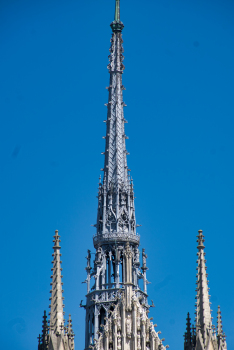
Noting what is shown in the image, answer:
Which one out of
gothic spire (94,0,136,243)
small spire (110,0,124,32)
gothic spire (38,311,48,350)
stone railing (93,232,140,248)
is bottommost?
gothic spire (38,311,48,350)

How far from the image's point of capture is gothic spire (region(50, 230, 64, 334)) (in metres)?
62.3

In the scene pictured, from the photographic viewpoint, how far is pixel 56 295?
63312 millimetres

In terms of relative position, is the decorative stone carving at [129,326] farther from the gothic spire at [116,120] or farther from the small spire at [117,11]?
the small spire at [117,11]

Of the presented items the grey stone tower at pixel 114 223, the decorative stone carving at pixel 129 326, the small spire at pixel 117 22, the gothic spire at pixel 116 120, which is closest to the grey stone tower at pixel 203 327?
the decorative stone carving at pixel 129 326

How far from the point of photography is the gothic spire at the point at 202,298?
207 feet

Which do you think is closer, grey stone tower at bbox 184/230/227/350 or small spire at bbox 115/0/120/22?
grey stone tower at bbox 184/230/227/350

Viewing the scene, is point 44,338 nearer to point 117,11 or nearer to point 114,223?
point 114,223

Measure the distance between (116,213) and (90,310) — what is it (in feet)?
22.6

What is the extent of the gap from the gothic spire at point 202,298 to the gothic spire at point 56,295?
6.88 metres

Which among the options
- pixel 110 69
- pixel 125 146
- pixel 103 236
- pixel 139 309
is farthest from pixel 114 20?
pixel 139 309

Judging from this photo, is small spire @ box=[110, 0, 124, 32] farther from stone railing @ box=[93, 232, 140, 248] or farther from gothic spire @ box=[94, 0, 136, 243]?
stone railing @ box=[93, 232, 140, 248]

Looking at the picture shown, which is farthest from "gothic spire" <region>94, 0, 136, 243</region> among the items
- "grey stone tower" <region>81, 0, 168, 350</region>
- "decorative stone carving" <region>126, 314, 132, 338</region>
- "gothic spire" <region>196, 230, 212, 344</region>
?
"gothic spire" <region>196, 230, 212, 344</region>

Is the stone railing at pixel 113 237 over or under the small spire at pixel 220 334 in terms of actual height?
over

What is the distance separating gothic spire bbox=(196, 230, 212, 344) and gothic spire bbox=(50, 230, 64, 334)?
688 cm
